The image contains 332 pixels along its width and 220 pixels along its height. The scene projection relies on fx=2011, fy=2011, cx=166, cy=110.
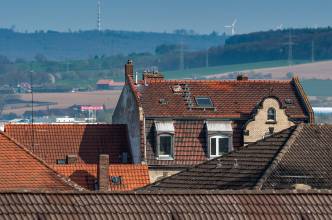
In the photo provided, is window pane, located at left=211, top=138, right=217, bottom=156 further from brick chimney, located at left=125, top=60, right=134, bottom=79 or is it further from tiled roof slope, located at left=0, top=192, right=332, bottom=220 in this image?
tiled roof slope, located at left=0, top=192, right=332, bottom=220

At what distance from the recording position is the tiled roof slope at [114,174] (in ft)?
204

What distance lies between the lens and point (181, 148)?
77312mm

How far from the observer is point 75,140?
78375 millimetres

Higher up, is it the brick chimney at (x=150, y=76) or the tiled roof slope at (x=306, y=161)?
the brick chimney at (x=150, y=76)

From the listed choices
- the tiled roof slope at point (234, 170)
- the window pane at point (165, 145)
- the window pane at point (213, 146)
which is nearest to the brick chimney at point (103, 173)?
the tiled roof slope at point (234, 170)

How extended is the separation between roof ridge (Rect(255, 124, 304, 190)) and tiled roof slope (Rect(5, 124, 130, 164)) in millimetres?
27952

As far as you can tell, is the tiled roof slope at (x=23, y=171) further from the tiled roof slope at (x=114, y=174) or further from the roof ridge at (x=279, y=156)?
the tiled roof slope at (x=114, y=174)

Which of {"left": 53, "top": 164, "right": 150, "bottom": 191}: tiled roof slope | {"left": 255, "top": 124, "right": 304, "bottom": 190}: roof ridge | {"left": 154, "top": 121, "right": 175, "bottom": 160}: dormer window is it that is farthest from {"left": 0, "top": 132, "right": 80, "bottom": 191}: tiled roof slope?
{"left": 154, "top": 121, "right": 175, "bottom": 160}: dormer window

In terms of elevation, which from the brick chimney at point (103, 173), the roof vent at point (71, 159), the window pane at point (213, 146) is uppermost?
the window pane at point (213, 146)

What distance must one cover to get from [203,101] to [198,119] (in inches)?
93.4

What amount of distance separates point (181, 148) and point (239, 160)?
30.1m

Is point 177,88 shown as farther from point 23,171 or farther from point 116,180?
point 23,171

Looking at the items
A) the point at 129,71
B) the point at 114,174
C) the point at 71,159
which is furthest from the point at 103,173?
the point at 129,71

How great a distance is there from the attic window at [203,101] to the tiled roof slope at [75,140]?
318 centimetres
